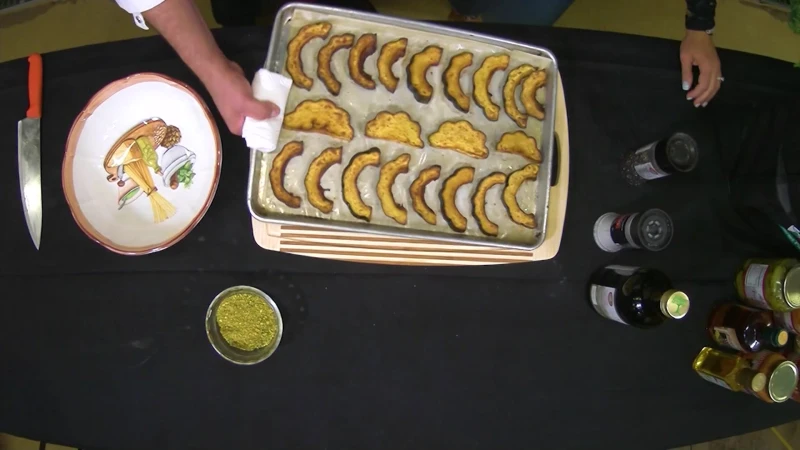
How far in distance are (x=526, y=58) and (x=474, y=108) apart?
0.54 feet

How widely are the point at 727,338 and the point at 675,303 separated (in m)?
0.33

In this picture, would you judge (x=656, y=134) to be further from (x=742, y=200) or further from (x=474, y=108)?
(x=474, y=108)

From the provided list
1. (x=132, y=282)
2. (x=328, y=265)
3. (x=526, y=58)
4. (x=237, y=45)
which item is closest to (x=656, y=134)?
(x=526, y=58)

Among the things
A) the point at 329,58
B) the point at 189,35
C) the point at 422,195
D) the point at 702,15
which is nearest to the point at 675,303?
the point at 422,195

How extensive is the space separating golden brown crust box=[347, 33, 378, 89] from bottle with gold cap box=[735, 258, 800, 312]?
37.4 inches

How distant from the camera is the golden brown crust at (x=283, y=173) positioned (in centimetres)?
108

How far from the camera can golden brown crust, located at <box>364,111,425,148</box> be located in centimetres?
112

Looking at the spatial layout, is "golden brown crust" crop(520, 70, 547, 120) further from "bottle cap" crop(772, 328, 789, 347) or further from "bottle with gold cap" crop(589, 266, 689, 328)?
"bottle cap" crop(772, 328, 789, 347)

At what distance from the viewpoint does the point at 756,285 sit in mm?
1109

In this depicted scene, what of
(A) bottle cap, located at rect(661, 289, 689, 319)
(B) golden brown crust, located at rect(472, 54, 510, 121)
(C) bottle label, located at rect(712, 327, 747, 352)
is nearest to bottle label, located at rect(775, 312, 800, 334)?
(C) bottle label, located at rect(712, 327, 747, 352)

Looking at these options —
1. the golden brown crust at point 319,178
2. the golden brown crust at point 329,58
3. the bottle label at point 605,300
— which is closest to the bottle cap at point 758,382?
the bottle label at point 605,300

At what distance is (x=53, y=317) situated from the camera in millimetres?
1095

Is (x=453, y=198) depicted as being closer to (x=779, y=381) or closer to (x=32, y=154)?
(x=779, y=381)

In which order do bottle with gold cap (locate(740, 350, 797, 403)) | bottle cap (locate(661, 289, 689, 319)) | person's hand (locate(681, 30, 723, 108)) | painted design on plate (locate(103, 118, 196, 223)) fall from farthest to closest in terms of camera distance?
person's hand (locate(681, 30, 723, 108))
painted design on plate (locate(103, 118, 196, 223))
bottle with gold cap (locate(740, 350, 797, 403))
bottle cap (locate(661, 289, 689, 319))
